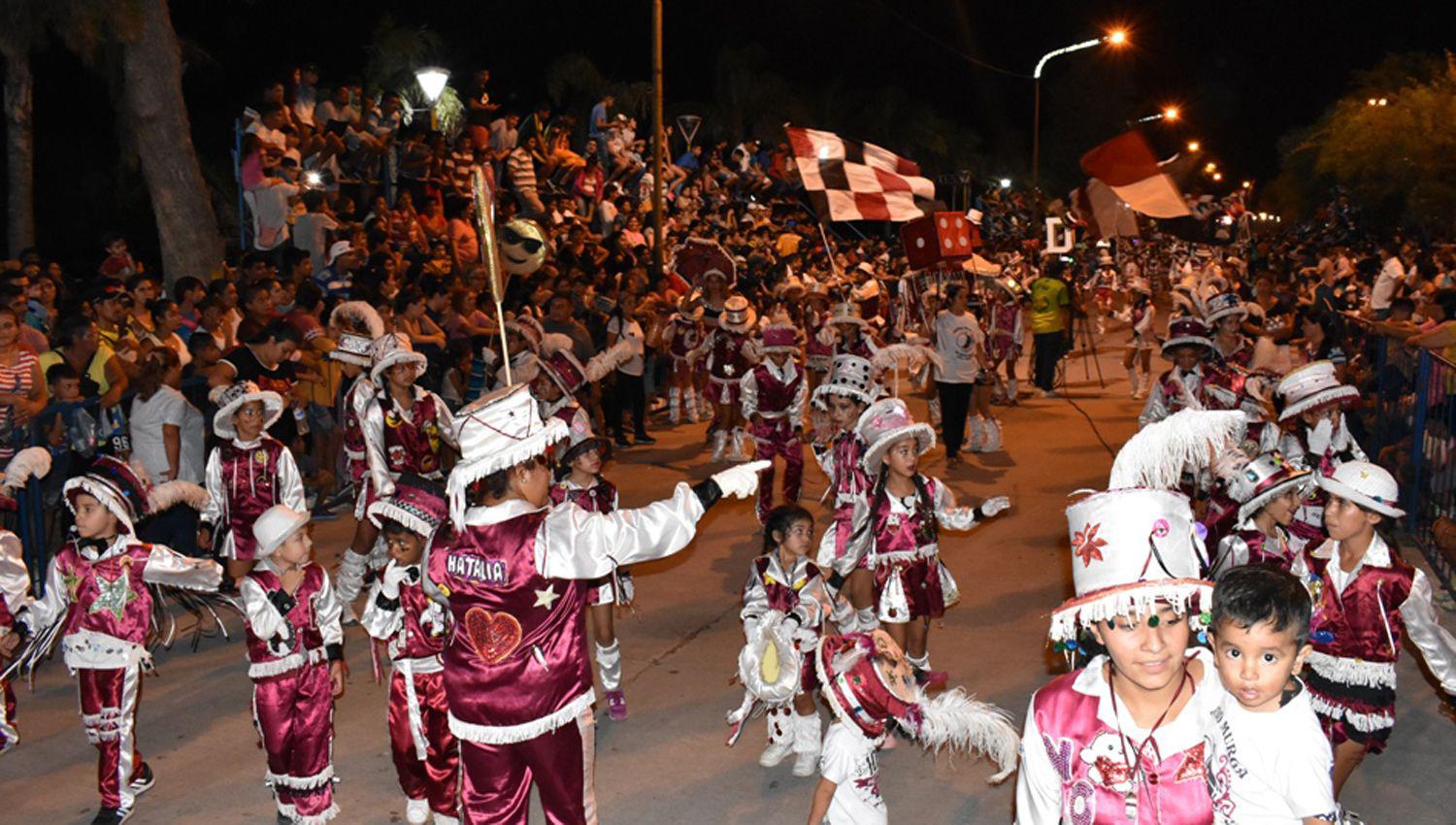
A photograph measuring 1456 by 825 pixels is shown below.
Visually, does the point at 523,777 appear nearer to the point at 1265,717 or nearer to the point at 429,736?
the point at 429,736

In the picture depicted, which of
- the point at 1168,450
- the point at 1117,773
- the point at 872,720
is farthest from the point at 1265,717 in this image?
the point at 872,720

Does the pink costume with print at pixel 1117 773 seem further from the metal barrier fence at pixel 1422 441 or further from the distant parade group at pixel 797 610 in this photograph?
the metal barrier fence at pixel 1422 441

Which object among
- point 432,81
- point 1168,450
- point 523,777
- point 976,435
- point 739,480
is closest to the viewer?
point 1168,450

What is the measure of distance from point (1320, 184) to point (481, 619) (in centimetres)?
5879

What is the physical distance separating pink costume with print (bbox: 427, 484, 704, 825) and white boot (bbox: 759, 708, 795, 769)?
1.67 m

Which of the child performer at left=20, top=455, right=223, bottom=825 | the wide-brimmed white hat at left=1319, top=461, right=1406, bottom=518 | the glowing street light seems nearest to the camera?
the wide-brimmed white hat at left=1319, top=461, right=1406, bottom=518

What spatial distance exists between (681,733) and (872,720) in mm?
1949

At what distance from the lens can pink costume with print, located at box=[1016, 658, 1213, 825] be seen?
3311mm

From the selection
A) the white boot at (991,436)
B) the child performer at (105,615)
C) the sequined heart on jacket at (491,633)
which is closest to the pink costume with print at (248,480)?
the child performer at (105,615)

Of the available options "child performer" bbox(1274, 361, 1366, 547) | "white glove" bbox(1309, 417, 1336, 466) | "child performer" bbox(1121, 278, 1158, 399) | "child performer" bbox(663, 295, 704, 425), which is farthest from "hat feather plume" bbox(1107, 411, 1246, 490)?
"child performer" bbox(1121, 278, 1158, 399)

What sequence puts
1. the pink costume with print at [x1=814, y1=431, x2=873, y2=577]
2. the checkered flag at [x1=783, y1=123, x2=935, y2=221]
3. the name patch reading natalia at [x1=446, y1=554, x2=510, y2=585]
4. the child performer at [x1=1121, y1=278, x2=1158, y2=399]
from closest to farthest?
the name patch reading natalia at [x1=446, y1=554, x2=510, y2=585]
the pink costume with print at [x1=814, y1=431, x2=873, y2=577]
the checkered flag at [x1=783, y1=123, x2=935, y2=221]
the child performer at [x1=1121, y1=278, x2=1158, y2=399]

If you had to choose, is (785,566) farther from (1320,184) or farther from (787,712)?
(1320,184)

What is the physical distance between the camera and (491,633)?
4.57m

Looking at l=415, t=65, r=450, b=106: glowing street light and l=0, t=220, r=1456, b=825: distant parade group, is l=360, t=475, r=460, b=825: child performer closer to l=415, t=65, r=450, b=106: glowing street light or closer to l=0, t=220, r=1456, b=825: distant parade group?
l=0, t=220, r=1456, b=825: distant parade group
